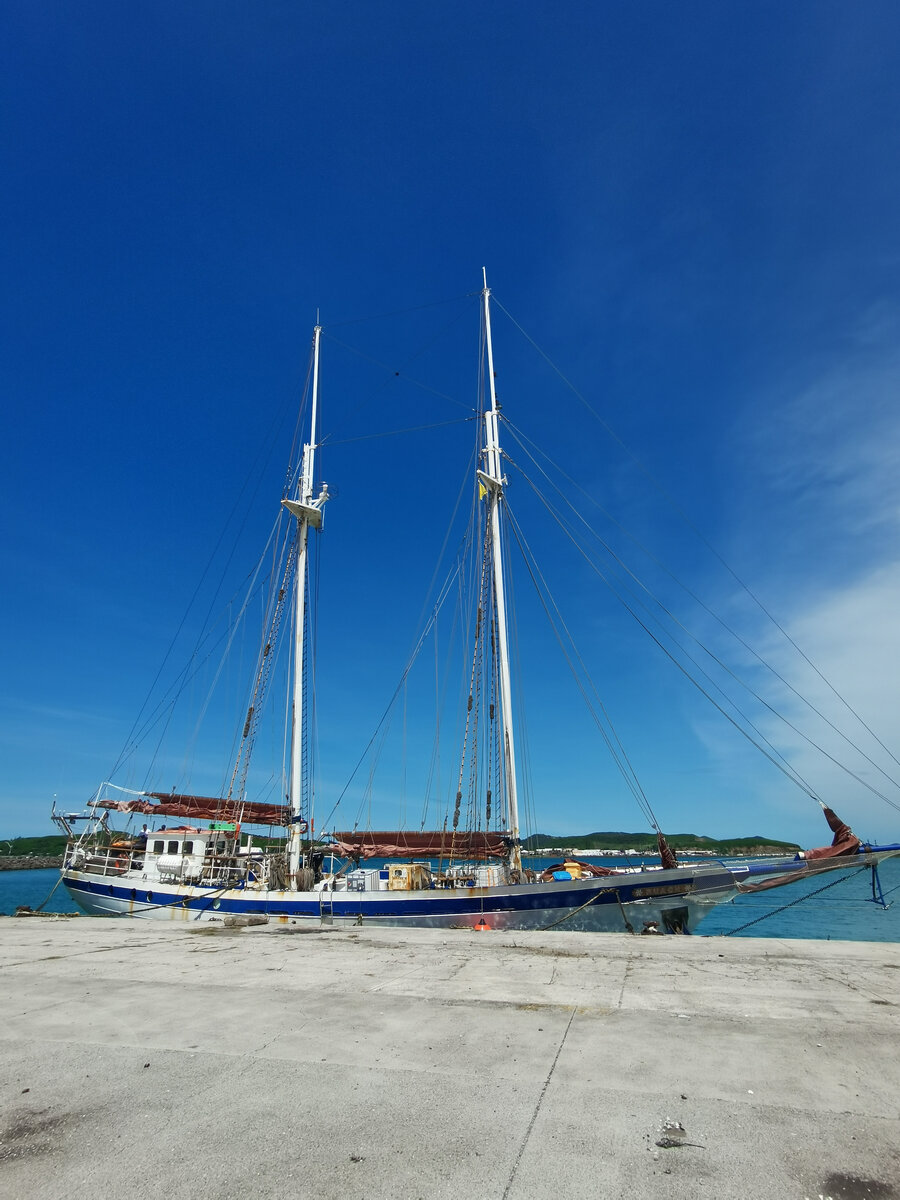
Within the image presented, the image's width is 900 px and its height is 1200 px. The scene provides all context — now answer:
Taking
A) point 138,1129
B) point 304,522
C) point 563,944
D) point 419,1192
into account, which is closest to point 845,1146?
point 419,1192

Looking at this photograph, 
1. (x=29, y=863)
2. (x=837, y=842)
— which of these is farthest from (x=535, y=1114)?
(x=29, y=863)

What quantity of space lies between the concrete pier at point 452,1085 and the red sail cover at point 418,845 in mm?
15104

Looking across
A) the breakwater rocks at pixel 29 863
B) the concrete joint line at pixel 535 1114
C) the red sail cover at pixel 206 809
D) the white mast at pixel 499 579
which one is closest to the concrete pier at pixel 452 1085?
the concrete joint line at pixel 535 1114

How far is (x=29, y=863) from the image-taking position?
148 m

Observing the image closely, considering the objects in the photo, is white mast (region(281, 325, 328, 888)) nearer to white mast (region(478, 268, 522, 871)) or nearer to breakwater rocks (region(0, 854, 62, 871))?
white mast (region(478, 268, 522, 871))

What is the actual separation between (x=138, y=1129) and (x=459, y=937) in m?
12.0

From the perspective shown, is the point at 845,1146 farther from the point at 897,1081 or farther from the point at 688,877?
the point at 688,877

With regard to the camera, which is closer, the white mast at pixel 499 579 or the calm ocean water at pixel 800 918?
the white mast at pixel 499 579

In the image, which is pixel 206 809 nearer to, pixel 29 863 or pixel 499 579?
pixel 499 579

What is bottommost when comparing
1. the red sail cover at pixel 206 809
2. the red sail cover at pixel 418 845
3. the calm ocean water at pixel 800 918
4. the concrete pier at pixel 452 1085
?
the calm ocean water at pixel 800 918

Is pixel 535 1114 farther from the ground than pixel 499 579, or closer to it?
closer to it

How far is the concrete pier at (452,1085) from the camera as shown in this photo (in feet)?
12.0

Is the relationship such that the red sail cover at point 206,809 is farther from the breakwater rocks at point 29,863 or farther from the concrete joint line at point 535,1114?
the breakwater rocks at point 29,863

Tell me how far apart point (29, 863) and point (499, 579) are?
17205 centimetres
